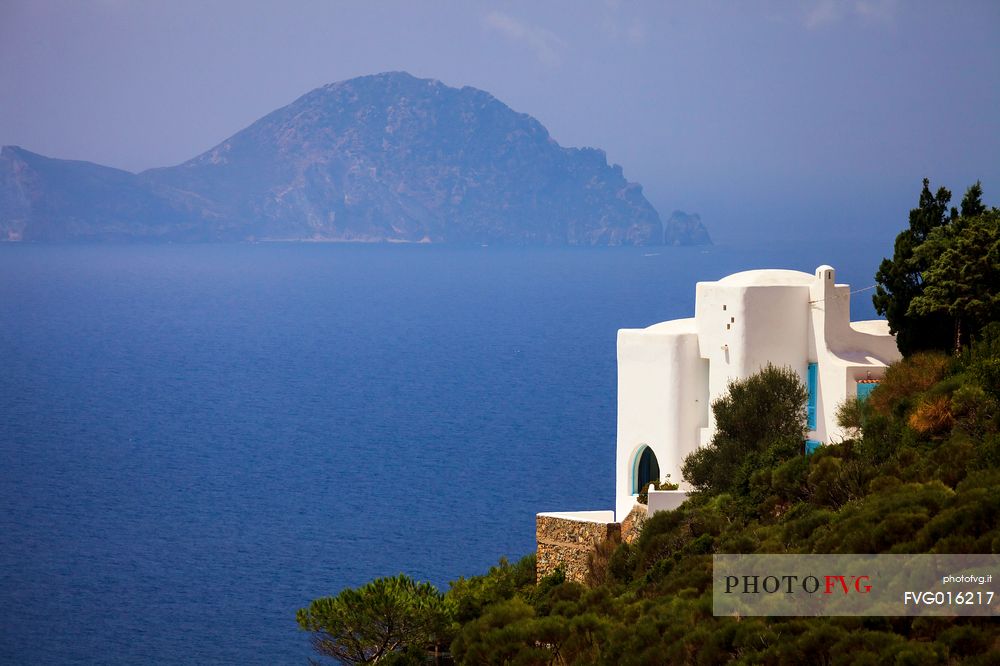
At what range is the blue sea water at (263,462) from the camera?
174ft

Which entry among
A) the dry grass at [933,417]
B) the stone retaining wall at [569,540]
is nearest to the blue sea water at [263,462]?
the stone retaining wall at [569,540]

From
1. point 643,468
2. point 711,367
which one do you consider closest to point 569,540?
point 643,468

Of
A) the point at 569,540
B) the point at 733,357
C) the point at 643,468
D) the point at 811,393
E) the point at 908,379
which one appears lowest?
the point at 569,540

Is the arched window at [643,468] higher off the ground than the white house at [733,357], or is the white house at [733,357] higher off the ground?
the white house at [733,357]

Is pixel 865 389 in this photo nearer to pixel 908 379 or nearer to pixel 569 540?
pixel 908 379

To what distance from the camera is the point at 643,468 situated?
29.1 m

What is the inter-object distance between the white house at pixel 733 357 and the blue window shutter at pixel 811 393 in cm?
2

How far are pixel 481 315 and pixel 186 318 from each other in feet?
109

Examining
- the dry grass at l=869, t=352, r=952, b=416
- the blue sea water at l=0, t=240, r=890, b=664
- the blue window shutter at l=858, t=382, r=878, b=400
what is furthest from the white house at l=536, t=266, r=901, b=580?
the blue sea water at l=0, t=240, r=890, b=664

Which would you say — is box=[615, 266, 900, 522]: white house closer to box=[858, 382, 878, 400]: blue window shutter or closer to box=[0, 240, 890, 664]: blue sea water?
box=[858, 382, 878, 400]: blue window shutter

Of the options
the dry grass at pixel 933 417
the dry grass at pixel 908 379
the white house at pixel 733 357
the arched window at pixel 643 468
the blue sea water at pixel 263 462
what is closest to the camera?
the dry grass at pixel 933 417

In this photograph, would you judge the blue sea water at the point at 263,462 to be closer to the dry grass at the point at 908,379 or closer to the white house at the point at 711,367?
the white house at the point at 711,367

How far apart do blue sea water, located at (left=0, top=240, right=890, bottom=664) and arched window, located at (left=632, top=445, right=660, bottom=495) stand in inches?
773

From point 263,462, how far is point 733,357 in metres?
54.6
